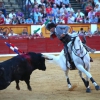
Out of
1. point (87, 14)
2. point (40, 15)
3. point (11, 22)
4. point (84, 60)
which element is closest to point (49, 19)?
point (40, 15)

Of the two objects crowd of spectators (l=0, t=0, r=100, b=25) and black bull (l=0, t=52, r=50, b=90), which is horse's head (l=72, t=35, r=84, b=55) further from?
crowd of spectators (l=0, t=0, r=100, b=25)

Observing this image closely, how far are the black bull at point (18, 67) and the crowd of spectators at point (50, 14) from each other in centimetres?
756

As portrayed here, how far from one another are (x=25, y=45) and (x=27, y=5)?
2.43m

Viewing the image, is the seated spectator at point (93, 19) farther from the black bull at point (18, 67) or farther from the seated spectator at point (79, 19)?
the black bull at point (18, 67)

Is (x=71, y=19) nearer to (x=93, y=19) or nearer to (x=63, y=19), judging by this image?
(x=63, y=19)

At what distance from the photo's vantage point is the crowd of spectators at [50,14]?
15367 millimetres

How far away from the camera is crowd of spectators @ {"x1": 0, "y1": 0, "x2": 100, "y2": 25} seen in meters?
15.4

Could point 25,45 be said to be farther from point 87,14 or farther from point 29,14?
point 87,14

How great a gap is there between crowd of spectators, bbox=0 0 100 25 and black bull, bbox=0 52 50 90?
7.56 metres

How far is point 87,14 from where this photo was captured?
Answer: 1723 cm

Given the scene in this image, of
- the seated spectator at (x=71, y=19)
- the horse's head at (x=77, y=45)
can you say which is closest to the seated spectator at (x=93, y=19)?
the seated spectator at (x=71, y=19)

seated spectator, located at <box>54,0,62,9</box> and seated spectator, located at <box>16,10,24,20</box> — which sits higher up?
seated spectator, located at <box>54,0,62,9</box>

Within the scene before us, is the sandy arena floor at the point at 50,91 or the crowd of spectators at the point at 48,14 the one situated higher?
the crowd of spectators at the point at 48,14

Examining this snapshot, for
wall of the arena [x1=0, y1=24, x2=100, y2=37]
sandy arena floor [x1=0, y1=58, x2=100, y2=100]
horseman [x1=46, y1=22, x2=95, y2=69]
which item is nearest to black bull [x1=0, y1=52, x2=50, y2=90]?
sandy arena floor [x1=0, y1=58, x2=100, y2=100]
